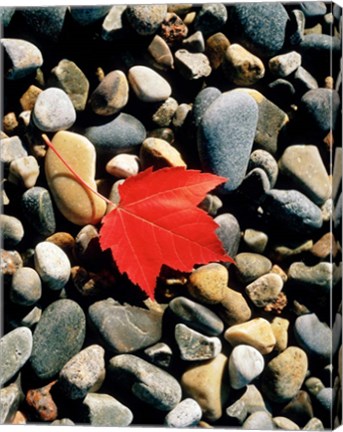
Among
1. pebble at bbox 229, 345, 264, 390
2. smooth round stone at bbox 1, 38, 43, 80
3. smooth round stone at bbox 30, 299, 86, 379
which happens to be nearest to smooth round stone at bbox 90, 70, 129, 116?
smooth round stone at bbox 1, 38, 43, 80

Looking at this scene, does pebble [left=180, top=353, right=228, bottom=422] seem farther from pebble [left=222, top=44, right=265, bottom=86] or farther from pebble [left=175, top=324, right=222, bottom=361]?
pebble [left=222, top=44, right=265, bottom=86]

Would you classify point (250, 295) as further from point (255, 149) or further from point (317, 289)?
point (255, 149)

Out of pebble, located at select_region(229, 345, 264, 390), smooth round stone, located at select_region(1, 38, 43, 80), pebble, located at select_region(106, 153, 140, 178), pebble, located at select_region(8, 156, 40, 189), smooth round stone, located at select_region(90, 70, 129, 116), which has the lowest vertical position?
pebble, located at select_region(229, 345, 264, 390)

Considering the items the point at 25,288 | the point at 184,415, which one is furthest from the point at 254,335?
the point at 25,288

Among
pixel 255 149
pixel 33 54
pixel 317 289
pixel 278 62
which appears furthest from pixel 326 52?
pixel 33 54

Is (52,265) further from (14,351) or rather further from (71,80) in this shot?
(71,80)

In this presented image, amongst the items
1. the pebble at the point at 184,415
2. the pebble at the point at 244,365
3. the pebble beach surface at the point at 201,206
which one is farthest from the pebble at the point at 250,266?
the pebble at the point at 184,415
